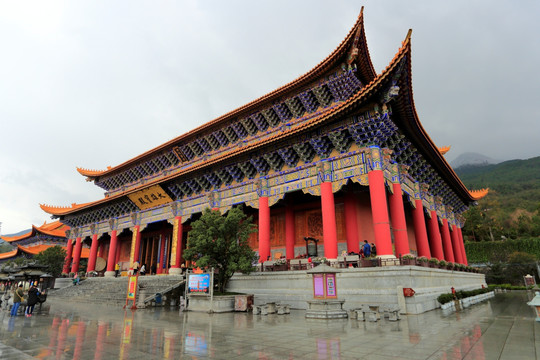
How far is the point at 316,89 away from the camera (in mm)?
17875

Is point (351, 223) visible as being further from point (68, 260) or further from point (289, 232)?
point (68, 260)

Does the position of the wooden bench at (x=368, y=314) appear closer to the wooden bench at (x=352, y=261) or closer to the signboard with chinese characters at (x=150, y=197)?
the wooden bench at (x=352, y=261)

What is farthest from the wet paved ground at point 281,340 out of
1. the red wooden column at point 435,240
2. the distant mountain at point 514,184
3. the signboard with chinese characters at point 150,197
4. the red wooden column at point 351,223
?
the distant mountain at point 514,184

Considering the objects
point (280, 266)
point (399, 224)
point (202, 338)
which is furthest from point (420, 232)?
point (202, 338)

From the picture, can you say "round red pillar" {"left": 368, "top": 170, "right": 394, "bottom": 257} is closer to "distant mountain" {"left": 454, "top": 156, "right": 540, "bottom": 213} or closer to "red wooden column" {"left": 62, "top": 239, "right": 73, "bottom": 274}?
"red wooden column" {"left": 62, "top": 239, "right": 73, "bottom": 274}

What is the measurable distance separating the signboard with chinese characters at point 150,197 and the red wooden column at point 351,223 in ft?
43.4

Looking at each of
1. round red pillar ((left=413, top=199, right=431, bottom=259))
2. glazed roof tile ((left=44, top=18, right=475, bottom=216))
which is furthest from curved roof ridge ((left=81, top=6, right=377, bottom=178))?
round red pillar ((left=413, top=199, right=431, bottom=259))

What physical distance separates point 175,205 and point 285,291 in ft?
40.8

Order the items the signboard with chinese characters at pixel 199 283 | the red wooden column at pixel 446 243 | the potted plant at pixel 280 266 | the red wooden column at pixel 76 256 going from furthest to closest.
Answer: the red wooden column at pixel 76 256 → the red wooden column at pixel 446 243 → the potted plant at pixel 280 266 → the signboard with chinese characters at pixel 199 283

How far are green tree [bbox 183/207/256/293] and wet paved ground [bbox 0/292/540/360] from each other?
439cm

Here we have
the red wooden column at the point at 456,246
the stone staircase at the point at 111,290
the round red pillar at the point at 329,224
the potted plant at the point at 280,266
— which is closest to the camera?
the round red pillar at the point at 329,224

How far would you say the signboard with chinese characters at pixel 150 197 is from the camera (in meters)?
23.7

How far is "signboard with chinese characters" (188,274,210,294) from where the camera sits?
13.0m

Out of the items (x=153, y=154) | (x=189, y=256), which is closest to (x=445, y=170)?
(x=189, y=256)
